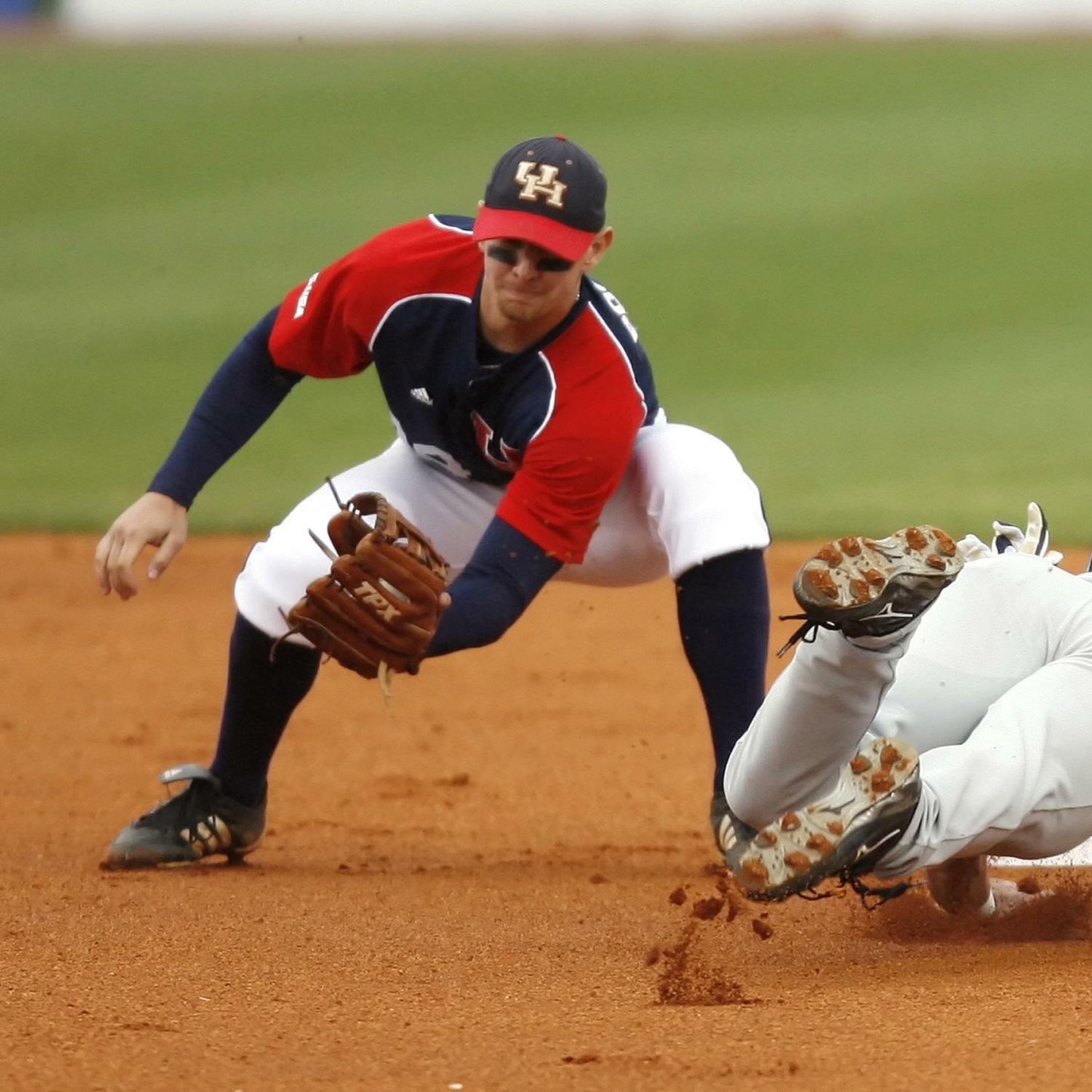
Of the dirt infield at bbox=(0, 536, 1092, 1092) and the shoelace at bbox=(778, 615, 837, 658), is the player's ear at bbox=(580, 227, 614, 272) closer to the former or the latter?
the shoelace at bbox=(778, 615, 837, 658)

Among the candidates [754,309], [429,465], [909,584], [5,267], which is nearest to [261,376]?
[429,465]

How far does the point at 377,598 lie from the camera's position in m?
2.75

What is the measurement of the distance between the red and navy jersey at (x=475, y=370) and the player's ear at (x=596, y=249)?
113mm

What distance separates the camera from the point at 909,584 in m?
2.19

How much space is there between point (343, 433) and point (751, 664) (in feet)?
22.2

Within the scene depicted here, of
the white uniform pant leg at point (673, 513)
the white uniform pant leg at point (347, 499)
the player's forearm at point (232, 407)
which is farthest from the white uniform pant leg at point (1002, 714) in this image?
the player's forearm at point (232, 407)

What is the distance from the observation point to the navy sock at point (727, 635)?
3.22 meters

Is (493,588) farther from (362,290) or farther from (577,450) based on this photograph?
(362,290)

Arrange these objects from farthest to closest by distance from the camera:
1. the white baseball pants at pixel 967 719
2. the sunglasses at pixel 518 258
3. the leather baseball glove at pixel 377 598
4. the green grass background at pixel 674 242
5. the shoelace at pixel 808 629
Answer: the green grass background at pixel 674 242 → the sunglasses at pixel 518 258 → the leather baseball glove at pixel 377 598 → the white baseball pants at pixel 967 719 → the shoelace at pixel 808 629

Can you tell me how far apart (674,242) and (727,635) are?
11.3 meters

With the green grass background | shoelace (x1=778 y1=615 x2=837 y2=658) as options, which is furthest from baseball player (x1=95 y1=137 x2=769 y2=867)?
the green grass background

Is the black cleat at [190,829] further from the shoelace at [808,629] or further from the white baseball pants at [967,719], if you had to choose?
the shoelace at [808,629]

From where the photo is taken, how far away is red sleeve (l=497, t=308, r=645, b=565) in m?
3.11

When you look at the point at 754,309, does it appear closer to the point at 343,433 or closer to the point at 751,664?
the point at 343,433
